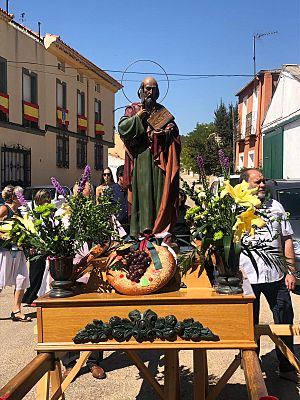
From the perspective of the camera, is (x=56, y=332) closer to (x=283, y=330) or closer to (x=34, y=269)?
(x=283, y=330)

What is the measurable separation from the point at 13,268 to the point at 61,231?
13.0 ft

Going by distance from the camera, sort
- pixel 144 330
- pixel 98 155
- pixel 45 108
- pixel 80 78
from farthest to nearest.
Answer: pixel 98 155, pixel 80 78, pixel 45 108, pixel 144 330

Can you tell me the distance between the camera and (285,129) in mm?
21562

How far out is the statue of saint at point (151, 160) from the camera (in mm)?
3783

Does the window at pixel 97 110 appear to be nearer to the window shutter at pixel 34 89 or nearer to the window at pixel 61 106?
the window at pixel 61 106

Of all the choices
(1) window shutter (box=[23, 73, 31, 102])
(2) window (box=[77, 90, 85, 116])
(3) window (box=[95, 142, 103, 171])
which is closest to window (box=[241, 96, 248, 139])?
(3) window (box=[95, 142, 103, 171])

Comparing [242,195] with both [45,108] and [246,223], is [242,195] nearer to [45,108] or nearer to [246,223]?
[246,223]

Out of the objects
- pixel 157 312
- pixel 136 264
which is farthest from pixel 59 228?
pixel 157 312

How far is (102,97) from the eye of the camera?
32.3 m

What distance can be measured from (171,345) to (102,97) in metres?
30.6

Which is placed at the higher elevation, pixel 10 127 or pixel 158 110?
pixel 10 127

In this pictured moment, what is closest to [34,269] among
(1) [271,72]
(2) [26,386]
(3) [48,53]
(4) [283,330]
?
(4) [283,330]

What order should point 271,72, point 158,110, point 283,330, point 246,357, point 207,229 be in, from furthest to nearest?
point 271,72
point 158,110
point 283,330
point 207,229
point 246,357

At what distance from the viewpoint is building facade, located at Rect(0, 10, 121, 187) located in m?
20.3
